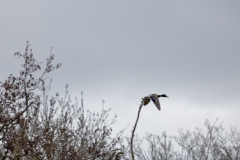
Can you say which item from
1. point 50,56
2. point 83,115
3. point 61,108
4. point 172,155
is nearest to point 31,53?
point 50,56

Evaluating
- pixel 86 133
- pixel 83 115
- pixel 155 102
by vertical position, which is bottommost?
pixel 155 102

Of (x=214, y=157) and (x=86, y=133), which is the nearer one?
(x=86, y=133)

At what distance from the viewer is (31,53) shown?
32.3 feet

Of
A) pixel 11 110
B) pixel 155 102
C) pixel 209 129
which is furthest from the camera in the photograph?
pixel 209 129

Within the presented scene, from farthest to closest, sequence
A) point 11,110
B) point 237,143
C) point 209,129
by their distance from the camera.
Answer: point 209,129 → point 237,143 → point 11,110

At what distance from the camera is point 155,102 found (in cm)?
99

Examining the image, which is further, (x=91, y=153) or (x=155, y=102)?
(x=91, y=153)

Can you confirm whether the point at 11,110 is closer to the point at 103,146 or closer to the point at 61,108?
the point at 61,108

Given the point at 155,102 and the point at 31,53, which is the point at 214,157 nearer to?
the point at 31,53

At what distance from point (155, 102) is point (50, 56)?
31.9ft

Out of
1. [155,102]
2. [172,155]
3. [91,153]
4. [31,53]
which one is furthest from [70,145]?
[172,155]

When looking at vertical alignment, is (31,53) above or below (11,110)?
above

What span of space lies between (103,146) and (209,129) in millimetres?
16524

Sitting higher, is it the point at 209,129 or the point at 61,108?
the point at 209,129
